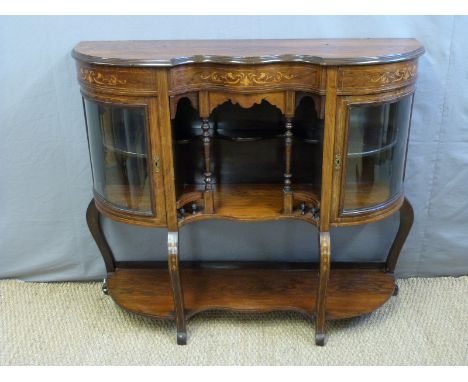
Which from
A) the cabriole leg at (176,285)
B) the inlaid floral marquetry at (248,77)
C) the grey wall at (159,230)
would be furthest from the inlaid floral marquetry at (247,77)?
the cabriole leg at (176,285)

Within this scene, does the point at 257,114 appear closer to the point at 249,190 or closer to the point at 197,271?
the point at 249,190

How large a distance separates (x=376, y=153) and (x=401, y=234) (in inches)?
13.0

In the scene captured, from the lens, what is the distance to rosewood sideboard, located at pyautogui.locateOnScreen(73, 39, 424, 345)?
3.56 ft

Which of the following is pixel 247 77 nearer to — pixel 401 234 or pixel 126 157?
pixel 126 157

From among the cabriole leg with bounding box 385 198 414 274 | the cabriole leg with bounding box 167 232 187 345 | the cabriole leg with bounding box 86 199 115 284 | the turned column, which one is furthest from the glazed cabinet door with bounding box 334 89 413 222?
the cabriole leg with bounding box 86 199 115 284

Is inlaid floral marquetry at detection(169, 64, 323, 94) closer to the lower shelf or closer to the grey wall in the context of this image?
the grey wall

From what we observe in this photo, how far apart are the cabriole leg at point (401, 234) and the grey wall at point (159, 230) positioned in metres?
0.06

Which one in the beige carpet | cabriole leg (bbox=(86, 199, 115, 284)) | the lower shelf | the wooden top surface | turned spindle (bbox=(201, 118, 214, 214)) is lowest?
the beige carpet

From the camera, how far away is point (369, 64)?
106cm

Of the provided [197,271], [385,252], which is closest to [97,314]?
[197,271]

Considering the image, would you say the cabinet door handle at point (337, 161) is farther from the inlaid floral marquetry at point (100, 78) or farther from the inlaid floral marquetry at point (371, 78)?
the inlaid floral marquetry at point (100, 78)

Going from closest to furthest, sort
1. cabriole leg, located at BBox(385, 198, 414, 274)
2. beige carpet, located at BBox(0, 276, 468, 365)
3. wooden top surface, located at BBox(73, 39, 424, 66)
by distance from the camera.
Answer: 1. wooden top surface, located at BBox(73, 39, 424, 66)
2. beige carpet, located at BBox(0, 276, 468, 365)
3. cabriole leg, located at BBox(385, 198, 414, 274)

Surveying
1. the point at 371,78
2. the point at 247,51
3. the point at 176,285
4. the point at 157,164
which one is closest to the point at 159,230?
the point at 176,285

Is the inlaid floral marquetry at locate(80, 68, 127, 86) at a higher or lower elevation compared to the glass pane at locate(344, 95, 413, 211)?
higher
